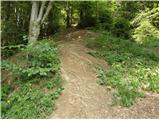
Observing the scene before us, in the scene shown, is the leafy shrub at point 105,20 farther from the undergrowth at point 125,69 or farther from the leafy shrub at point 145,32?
the undergrowth at point 125,69

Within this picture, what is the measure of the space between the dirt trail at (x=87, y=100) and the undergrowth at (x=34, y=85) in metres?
0.23

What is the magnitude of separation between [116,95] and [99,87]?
0.52 metres

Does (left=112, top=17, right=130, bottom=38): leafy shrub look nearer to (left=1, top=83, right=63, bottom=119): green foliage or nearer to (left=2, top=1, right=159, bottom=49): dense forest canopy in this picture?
(left=2, top=1, right=159, bottom=49): dense forest canopy

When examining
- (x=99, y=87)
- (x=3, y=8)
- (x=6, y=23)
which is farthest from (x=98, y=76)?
(x=3, y=8)

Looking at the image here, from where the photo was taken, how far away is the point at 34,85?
7.79 meters

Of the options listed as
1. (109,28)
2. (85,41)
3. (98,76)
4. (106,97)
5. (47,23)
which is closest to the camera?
(106,97)

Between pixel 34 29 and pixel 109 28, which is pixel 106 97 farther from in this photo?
pixel 109 28

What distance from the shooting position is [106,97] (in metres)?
7.44

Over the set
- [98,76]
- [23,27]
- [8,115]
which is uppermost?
[23,27]

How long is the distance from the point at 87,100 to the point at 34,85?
1.51m

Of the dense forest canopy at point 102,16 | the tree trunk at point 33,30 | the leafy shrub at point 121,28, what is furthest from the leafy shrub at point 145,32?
the tree trunk at point 33,30

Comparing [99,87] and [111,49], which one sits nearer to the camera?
[99,87]

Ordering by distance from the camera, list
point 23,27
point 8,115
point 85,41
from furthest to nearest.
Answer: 1. point 23,27
2. point 85,41
3. point 8,115

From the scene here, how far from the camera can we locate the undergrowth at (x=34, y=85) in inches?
270
